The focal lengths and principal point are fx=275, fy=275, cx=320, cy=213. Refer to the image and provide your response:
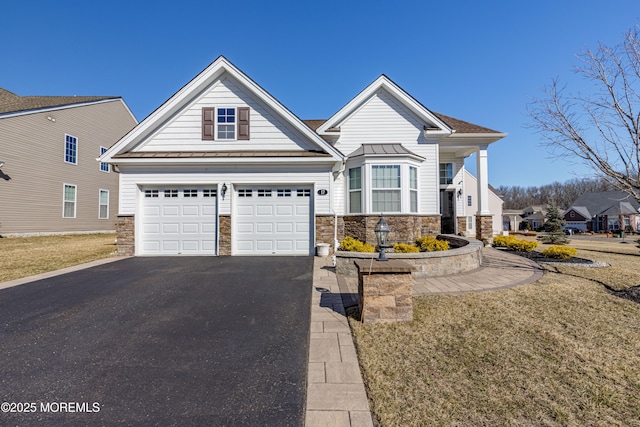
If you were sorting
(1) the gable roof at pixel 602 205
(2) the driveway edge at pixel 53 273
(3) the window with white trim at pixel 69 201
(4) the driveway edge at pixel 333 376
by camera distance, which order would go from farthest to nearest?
1. (1) the gable roof at pixel 602 205
2. (3) the window with white trim at pixel 69 201
3. (2) the driveway edge at pixel 53 273
4. (4) the driveway edge at pixel 333 376

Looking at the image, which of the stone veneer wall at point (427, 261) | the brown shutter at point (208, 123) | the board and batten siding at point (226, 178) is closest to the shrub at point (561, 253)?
the stone veneer wall at point (427, 261)

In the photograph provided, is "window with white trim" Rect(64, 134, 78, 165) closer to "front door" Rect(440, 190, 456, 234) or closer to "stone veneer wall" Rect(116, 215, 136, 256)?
"stone veneer wall" Rect(116, 215, 136, 256)

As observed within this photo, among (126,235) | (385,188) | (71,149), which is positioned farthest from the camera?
(71,149)

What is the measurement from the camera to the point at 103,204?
2064 cm

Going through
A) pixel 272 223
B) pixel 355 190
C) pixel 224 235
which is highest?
pixel 355 190

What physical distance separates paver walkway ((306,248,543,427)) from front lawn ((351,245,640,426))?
0.18 metres

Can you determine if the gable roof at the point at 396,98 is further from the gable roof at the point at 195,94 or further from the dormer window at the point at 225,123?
the dormer window at the point at 225,123

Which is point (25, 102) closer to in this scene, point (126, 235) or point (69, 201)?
point (69, 201)

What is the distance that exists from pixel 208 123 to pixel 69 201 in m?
14.9

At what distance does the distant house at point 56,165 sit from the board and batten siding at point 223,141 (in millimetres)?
11466

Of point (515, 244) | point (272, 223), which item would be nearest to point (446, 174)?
point (515, 244)

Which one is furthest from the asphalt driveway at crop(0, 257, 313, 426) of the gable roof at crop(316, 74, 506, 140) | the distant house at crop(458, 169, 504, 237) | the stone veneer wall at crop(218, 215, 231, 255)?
the distant house at crop(458, 169, 504, 237)

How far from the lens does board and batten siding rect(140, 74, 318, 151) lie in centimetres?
1031

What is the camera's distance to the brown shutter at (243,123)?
10.3m
